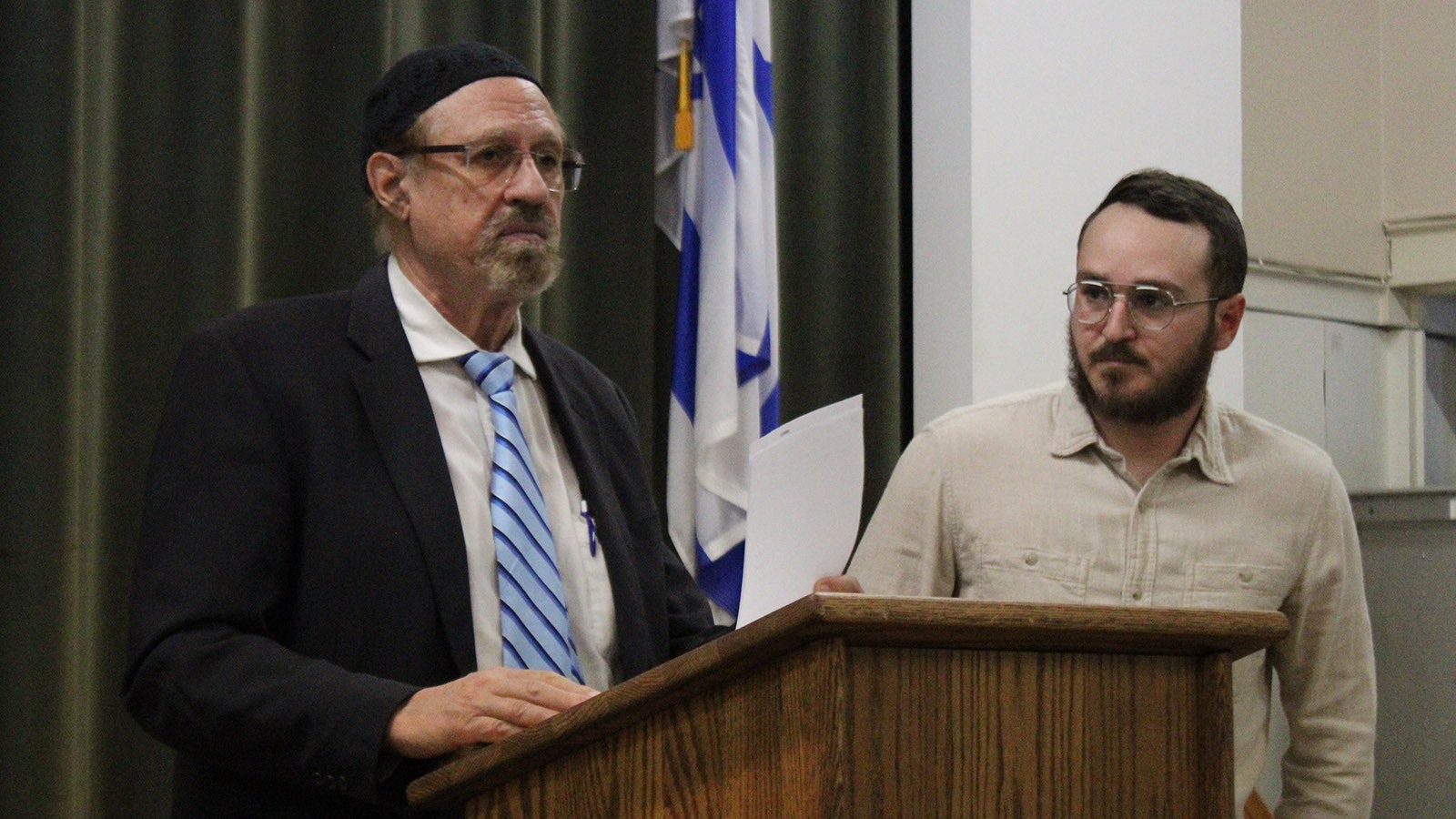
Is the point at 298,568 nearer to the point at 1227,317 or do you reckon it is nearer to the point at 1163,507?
the point at 1163,507

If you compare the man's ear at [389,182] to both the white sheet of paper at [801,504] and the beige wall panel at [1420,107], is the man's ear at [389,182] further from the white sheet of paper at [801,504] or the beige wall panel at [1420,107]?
the beige wall panel at [1420,107]

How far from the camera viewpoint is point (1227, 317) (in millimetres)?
2498

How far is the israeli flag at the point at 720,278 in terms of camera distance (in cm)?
345

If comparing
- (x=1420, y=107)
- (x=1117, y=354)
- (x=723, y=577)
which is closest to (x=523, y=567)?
(x=1117, y=354)

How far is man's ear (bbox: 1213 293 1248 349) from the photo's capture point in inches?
97.0

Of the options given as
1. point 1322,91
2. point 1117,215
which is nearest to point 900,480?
point 1117,215

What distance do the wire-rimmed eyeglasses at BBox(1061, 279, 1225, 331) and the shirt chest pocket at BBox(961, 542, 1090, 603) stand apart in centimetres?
37

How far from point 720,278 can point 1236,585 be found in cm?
148

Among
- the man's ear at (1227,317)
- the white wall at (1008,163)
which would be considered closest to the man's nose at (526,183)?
the man's ear at (1227,317)

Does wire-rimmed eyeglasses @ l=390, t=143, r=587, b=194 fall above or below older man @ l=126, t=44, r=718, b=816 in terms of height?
above

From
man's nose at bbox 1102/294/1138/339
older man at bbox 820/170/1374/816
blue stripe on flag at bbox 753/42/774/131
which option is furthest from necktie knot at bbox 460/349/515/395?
blue stripe on flag at bbox 753/42/774/131

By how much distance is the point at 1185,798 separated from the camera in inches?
51.7

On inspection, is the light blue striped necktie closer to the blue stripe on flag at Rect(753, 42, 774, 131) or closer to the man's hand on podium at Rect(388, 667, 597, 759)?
the man's hand on podium at Rect(388, 667, 597, 759)

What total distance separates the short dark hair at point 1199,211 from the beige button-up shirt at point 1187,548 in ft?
0.73
